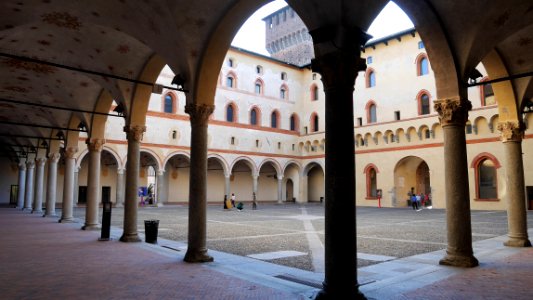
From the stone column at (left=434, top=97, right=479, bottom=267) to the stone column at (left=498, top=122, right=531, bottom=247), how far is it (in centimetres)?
334

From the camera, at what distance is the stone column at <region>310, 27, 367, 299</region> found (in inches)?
198

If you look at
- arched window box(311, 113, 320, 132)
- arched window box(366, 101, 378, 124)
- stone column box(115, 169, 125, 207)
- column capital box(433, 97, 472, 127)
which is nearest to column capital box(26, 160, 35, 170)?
stone column box(115, 169, 125, 207)

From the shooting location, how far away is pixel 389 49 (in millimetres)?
33969

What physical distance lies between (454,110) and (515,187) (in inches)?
156

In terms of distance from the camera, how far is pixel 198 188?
8.17m

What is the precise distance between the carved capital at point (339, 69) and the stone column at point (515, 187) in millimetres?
7256

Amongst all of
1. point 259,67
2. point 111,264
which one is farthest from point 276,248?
point 259,67

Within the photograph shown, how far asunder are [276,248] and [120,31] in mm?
6475

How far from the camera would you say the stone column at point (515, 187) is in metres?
10.1

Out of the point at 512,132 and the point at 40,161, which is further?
the point at 40,161

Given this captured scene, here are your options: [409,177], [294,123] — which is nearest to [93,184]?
[409,177]

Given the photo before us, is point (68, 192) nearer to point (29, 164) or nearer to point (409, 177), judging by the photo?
point (29, 164)

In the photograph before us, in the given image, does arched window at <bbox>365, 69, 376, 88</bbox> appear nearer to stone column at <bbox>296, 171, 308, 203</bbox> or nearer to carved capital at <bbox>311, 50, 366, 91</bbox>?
stone column at <bbox>296, 171, 308, 203</bbox>

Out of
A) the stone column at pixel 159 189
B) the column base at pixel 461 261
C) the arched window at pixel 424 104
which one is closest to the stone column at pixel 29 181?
the stone column at pixel 159 189
